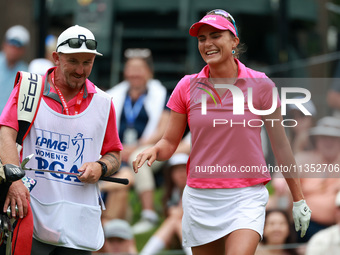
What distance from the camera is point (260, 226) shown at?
5637 mm

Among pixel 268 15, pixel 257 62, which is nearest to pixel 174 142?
pixel 257 62

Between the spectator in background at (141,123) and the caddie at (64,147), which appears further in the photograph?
the spectator in background at (141,123)

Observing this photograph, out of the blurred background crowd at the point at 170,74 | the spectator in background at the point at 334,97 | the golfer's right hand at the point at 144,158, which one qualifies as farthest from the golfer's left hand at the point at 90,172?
the spectator in background at the point at 334,97

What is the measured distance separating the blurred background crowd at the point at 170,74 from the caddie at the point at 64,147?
2.98 meters

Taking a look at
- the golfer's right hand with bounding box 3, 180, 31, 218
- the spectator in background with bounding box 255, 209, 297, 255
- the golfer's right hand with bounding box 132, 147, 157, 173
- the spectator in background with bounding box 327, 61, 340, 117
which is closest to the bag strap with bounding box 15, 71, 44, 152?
the golfer's right hand with bounding box 3, 180, 31, 218

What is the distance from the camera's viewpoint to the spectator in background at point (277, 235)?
878 cm

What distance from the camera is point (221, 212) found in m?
5.69

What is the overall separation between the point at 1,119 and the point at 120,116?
13.4ft

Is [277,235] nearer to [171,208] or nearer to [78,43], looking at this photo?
[171,208]

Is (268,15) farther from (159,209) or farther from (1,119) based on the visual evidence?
(1,119)

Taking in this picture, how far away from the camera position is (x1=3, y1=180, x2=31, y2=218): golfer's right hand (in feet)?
17.7

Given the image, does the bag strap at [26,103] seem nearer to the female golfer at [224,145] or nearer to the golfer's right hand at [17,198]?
the golfer's right hand at [17,198]

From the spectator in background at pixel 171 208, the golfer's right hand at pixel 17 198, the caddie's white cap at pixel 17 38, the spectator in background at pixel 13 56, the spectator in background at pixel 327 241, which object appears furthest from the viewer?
the caddie's white cap at pixel 17 38

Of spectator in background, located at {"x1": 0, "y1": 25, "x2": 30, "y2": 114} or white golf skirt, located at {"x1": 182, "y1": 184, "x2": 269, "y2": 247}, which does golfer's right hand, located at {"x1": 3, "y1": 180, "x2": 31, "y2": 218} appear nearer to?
white golf skirt, located at {"x1": 182, "y1": 184, "x2": 269, "y2": 247}
